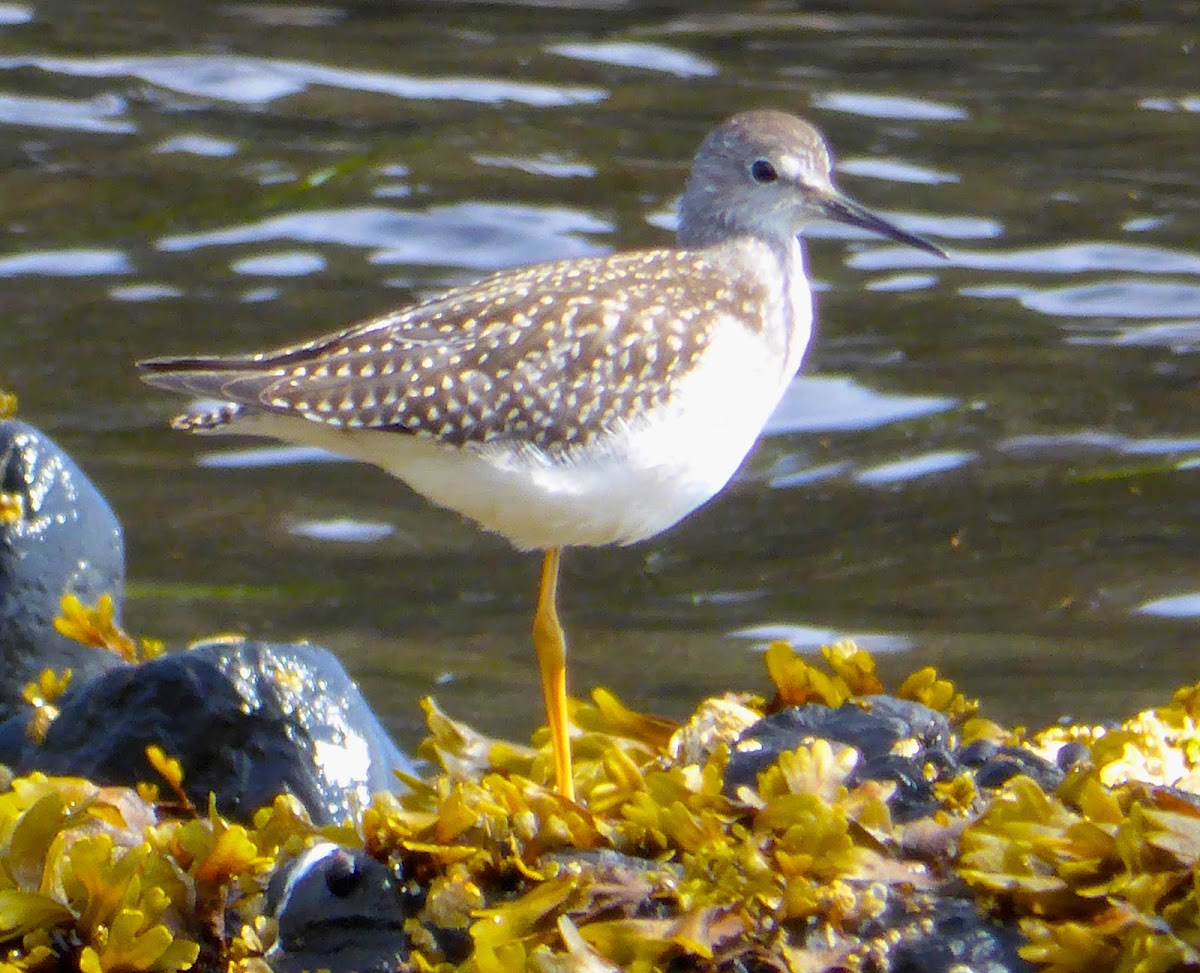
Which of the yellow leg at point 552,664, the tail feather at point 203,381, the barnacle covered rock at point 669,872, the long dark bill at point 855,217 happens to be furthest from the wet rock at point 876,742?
the long dark bill at point 855,217

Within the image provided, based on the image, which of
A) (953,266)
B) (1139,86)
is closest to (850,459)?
(953,266)

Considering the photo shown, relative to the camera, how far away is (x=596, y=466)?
5.11m

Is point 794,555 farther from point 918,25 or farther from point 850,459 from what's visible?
point 918,25

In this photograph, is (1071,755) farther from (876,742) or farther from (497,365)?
(497,365)

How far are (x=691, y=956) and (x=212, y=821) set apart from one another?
0.99m

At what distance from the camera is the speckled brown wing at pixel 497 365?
5.09 metres

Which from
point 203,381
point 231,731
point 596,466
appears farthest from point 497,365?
point 231,731

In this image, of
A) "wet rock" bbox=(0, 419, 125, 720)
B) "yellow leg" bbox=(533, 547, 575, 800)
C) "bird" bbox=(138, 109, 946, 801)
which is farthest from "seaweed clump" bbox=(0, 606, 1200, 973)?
"wet rock" bbox=(0, 419, 125, 720)

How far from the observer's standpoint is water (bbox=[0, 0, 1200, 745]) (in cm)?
773

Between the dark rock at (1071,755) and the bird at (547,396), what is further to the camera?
the bird at (547,396)

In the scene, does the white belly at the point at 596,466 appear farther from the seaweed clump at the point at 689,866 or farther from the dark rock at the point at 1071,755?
the dark rock at the point at 1071,755

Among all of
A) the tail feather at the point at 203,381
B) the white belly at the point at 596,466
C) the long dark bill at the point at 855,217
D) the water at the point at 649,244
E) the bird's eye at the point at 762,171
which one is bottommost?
the water at the point at 649,244

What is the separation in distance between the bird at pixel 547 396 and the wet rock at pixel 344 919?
1015mm

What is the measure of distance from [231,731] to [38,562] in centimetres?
110
